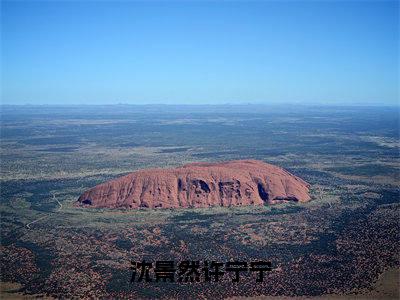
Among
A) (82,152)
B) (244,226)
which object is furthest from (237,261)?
(82,152)

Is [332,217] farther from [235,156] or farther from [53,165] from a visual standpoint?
[53,165]

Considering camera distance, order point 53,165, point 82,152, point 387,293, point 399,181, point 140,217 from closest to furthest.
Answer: point 387,293 < point 140,217 < point 399,181 < point 53,165 < point 82,152

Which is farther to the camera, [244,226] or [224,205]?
[224,205]

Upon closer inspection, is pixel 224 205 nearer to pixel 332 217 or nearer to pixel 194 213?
pixel 194 213

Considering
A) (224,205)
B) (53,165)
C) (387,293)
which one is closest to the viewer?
(387,293)

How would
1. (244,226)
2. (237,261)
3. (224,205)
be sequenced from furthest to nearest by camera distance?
(224,205), (244,226), (237,261)

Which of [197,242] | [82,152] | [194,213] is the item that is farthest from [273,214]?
[82,152]
